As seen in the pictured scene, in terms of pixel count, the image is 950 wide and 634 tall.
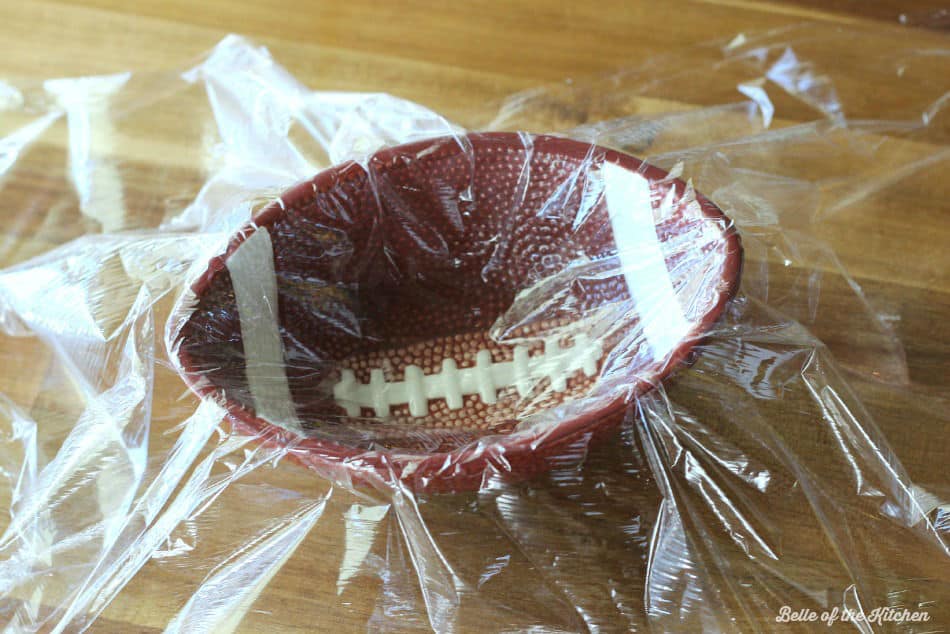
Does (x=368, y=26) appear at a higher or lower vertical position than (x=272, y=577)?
higher

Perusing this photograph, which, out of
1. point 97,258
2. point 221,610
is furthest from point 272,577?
point 97,258

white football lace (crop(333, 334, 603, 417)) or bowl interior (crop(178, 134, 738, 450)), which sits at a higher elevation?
bowl interior (crop(178, 134, 738, 450))

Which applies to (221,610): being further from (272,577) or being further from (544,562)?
(544,562)

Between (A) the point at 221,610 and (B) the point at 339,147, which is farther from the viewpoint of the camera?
(B) the point at 339,147

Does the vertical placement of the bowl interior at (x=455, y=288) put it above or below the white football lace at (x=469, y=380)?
above

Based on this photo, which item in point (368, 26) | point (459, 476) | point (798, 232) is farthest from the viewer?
point (368, 26)
